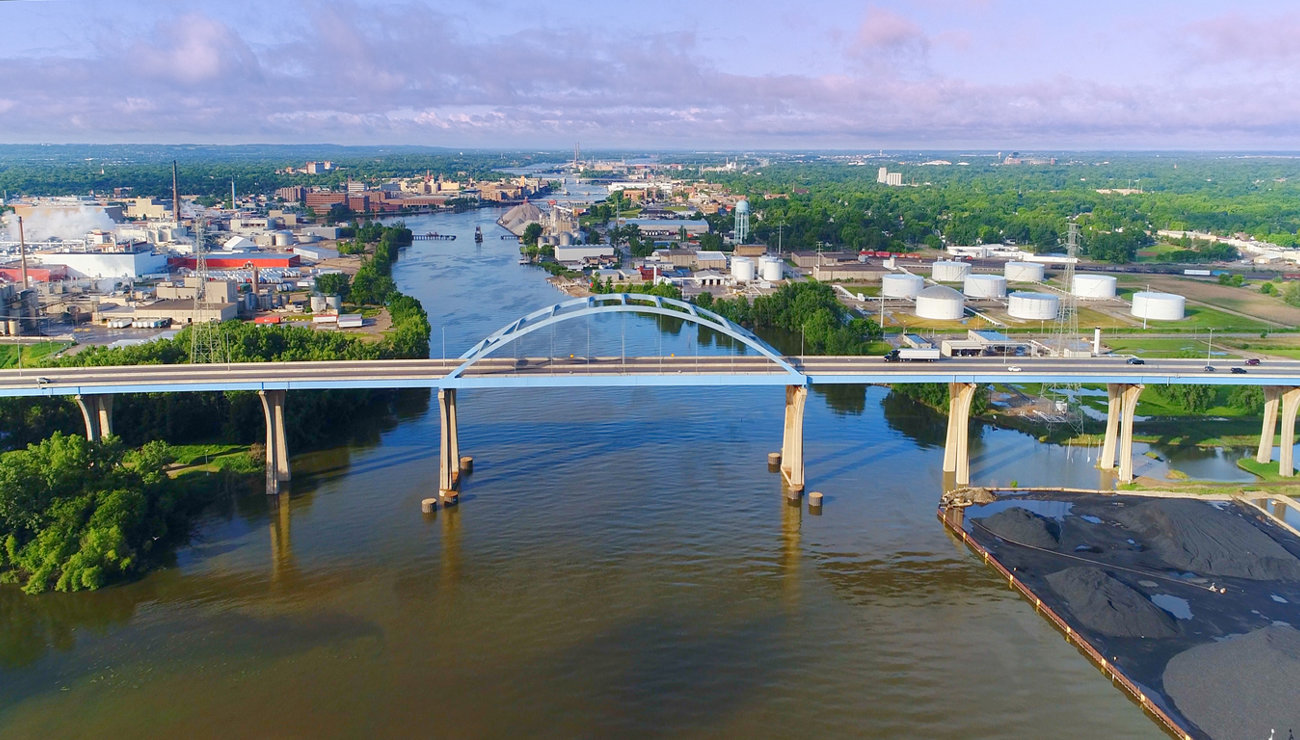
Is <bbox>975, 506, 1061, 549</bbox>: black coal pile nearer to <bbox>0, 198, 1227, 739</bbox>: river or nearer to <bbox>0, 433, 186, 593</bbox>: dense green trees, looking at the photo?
<bbox>0, 198, 1227, 739</bbox>: river

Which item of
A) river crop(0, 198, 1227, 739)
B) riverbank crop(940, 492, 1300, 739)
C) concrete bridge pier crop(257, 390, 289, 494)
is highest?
concrete bridge pier crop(257, 390, 289, 494)

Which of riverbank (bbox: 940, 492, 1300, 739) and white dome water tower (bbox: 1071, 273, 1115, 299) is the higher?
white dome water tower (bbox: 1071, 273, 1115, 299)

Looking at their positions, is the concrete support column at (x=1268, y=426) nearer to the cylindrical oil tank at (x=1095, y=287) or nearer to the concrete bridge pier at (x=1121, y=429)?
the concrete bridge pier at (x=1121, y=429)

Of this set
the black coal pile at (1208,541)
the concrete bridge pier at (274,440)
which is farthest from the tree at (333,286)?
the black coal pile at (1208,541)

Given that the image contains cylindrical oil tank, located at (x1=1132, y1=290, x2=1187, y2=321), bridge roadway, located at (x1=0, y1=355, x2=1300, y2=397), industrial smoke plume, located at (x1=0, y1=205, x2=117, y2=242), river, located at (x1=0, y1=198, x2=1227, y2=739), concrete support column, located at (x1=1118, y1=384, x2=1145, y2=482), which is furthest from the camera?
industrial smoke plume, located at (x1=0, y1=205, x2=117, y2=242)

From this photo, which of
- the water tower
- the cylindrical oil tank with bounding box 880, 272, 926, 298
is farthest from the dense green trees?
the water tower

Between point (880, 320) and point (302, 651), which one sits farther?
point (880, 320)

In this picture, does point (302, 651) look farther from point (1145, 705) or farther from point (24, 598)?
point (1145, 705)

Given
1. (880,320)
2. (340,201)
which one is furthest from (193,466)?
(340,201)
